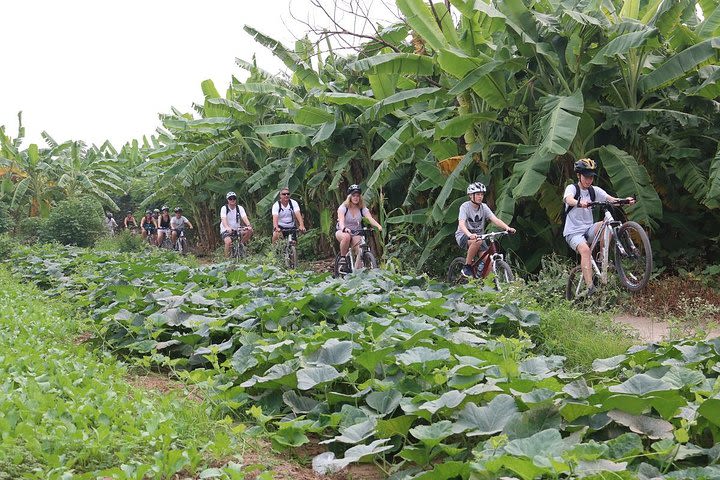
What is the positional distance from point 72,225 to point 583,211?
20514mm

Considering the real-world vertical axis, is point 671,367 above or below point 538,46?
below

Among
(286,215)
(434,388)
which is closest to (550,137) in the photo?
(434,388)

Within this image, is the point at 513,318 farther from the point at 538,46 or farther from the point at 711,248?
the point at 711,248

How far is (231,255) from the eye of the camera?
18250 millimetres

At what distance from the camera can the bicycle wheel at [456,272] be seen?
36.0 ft

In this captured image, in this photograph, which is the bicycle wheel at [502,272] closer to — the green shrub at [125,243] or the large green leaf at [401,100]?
the large green leaf at [401,100]

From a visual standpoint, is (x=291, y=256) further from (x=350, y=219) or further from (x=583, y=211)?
(x=583, y=211)

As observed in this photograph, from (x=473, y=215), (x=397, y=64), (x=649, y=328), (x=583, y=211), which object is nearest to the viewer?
(x=649, y=328)

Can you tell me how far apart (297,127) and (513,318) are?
10402 millimetres

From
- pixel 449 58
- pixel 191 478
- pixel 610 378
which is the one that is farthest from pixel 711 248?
pixel 191 478

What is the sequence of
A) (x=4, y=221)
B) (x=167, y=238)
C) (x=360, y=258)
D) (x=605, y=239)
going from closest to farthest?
(x=605, y=239), (x=360, y=258), (x=167, y=238), (x=4, y=221)

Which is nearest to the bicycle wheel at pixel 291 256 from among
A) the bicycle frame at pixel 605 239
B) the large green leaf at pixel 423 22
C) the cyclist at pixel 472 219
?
the cyclist at pixel 472 219

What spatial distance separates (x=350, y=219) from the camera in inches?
499

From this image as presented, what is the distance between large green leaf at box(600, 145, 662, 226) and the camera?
9633 mm
